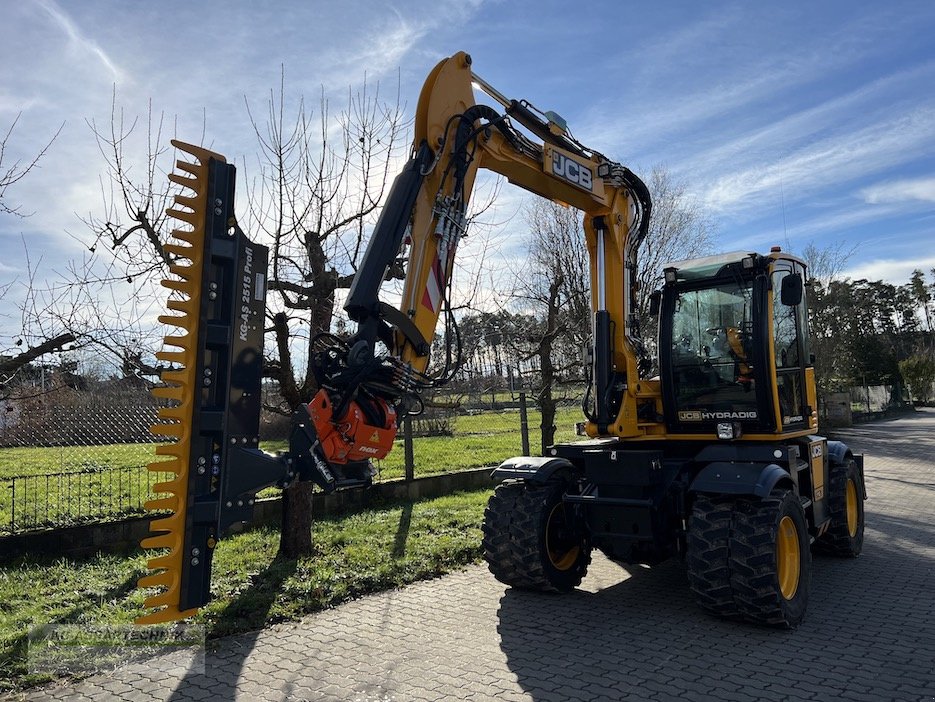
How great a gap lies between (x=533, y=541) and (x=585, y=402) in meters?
1.45

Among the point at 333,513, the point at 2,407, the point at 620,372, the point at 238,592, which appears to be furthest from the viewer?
the point at 333,513

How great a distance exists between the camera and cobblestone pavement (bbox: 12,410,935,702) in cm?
A: 445

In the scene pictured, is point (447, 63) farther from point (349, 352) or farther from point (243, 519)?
point (243, 519)

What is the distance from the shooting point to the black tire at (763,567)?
17.0 ft

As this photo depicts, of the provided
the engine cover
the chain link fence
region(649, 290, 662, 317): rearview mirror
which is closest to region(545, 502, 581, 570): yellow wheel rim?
region(649, 290, 662, 317): rearview mirror

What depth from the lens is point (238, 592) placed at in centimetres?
632

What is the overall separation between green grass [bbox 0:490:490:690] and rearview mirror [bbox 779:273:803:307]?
423cm

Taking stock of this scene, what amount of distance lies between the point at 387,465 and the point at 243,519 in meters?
8.39

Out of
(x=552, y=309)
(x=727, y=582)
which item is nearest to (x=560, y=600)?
(x=727, y=582)

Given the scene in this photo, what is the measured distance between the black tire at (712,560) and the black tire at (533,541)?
1.30m

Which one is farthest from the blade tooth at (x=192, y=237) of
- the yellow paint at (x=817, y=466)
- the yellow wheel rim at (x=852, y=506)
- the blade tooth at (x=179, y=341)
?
the yellow wheel rim at (x=852, y=506)

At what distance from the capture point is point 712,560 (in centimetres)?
534

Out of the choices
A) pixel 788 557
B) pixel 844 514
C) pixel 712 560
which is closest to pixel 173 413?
pixel 712 560

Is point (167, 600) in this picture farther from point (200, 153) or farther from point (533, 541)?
point (533, 541)
